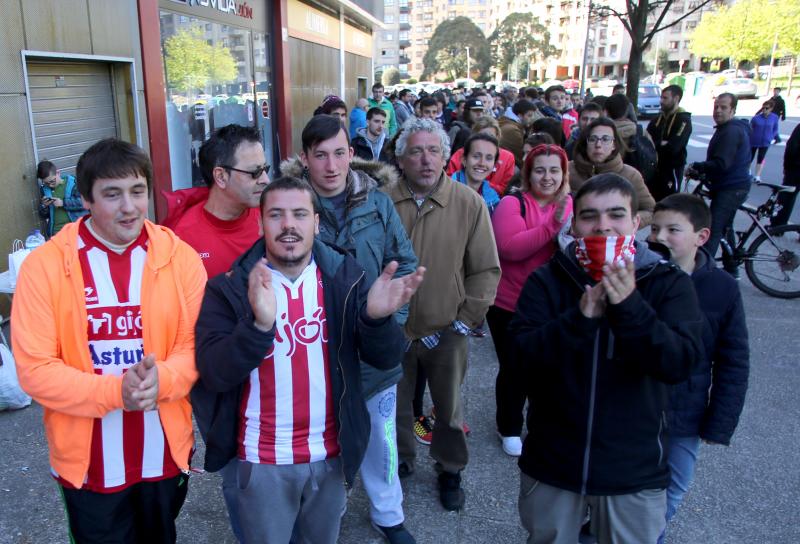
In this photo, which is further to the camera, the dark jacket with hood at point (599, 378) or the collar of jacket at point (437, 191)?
the collar of jacket at point (437, 191)

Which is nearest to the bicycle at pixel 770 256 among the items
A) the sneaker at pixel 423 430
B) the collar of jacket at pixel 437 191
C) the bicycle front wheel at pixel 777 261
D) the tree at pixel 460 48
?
the bicycle front wheel at pixel 777 261

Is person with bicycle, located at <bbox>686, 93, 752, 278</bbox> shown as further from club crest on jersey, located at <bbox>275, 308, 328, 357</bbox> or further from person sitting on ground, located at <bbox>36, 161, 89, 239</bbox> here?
person sitting on ground, located at <bbox>36, 161, 89, 239</bbox>

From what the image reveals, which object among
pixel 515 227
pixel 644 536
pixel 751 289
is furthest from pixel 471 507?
pixel 751 289

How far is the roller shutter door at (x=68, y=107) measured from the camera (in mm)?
5656

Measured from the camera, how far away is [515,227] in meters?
3.54

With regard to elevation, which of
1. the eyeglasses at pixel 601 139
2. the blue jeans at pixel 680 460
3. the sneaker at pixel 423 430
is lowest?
the sneaker at pixel 423 430

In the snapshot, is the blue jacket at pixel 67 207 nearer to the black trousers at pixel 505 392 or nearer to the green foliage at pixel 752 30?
the black trousers at pixel 505 392

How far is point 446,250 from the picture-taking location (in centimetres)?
305

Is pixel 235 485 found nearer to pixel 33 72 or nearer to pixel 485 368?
pixel 485 368

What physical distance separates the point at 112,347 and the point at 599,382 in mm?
1586

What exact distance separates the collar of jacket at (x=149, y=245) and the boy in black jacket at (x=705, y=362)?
1961mm

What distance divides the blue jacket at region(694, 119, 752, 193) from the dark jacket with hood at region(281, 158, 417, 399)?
4.83 metres

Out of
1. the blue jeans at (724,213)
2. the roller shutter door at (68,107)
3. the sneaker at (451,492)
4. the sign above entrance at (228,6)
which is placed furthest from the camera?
the sign above entrance at (228,6)

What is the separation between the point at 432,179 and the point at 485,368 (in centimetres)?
220
